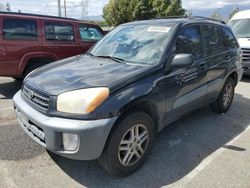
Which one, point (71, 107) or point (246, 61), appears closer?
point (71, 107)

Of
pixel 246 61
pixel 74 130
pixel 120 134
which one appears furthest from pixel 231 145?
pixel 246 61

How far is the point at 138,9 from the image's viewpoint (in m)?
32.1

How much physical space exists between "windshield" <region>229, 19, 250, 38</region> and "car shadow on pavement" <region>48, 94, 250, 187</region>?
15.2 ft

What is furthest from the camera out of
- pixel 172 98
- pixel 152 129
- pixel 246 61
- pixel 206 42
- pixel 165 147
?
pixel 246 61

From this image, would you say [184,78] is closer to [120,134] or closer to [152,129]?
[152,129]

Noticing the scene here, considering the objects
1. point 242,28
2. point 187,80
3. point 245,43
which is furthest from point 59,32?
point 242,28

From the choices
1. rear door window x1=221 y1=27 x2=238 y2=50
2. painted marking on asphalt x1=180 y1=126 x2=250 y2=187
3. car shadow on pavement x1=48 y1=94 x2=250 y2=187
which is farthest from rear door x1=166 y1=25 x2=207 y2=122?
rear door window x1=221 y1=27 x2=238 y2=50

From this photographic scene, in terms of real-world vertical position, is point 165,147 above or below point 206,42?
below

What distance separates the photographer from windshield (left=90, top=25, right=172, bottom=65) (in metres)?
3.68

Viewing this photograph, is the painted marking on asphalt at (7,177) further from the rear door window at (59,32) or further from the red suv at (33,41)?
the rear door window at (59,32)

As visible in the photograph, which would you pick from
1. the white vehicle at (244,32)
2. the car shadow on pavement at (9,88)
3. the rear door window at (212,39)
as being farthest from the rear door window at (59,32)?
the white vehicle at (244,32)

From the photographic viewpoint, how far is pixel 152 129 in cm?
344

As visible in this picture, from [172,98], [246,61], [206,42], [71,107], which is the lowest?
[246,61]

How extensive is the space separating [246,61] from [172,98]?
19.0 feet
